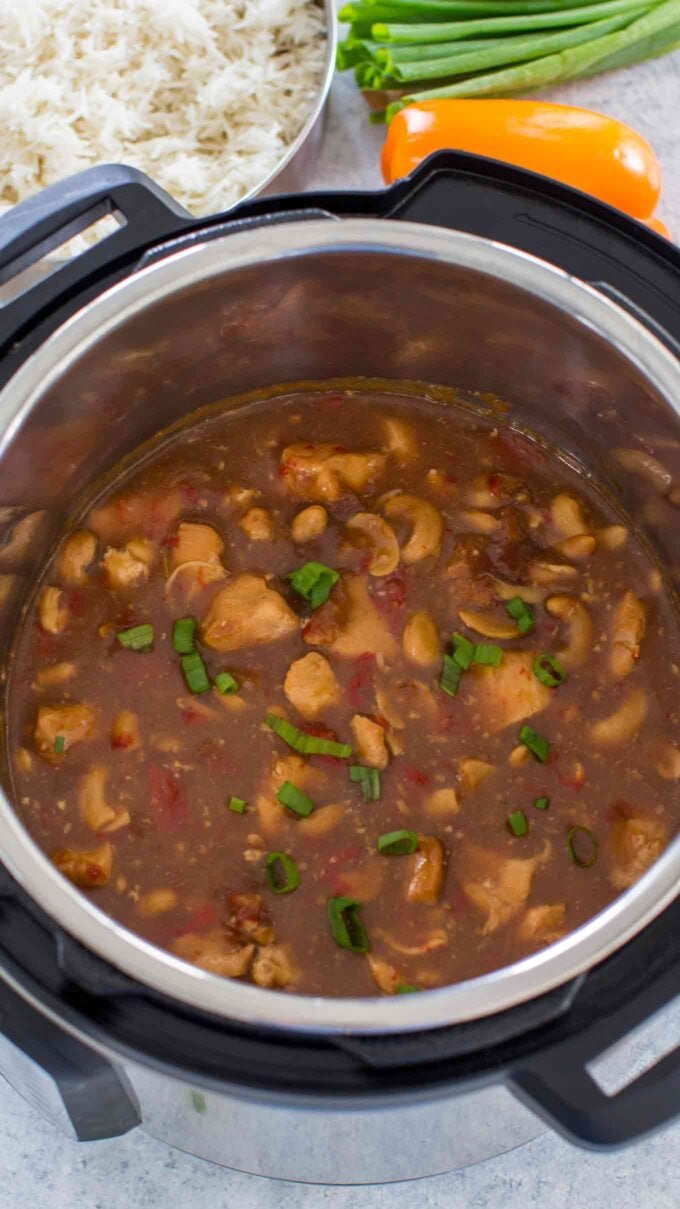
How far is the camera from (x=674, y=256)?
2129 millimetres

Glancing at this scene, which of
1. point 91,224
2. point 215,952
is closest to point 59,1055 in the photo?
point 215,952

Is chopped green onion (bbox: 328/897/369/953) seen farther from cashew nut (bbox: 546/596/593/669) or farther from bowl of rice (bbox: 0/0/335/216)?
bowl of rice (bbox: 0/0/335/216)

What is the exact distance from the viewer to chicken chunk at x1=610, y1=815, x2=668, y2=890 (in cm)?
211

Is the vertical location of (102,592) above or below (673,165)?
below

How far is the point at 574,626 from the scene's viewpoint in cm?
230

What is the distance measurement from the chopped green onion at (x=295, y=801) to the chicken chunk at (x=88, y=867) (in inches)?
11.7

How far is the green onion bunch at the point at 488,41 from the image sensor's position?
112 inches

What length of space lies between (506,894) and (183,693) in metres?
0.65

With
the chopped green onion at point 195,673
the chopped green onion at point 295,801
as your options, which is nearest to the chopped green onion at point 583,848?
the chopped green onion at point 295,801

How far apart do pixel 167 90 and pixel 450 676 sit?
1.58 m

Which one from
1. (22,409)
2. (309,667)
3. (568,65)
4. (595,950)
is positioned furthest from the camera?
(568,65)

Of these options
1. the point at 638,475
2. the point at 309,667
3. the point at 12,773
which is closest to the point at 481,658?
the point at 309,667

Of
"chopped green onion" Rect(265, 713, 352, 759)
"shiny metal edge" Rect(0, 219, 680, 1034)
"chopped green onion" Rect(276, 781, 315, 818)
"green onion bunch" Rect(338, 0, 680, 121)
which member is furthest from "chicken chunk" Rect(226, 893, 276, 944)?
"green onion bunch" Rect(338, 0, 680, 121)

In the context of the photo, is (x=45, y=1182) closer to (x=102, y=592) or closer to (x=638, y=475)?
(x=102, y=592)
